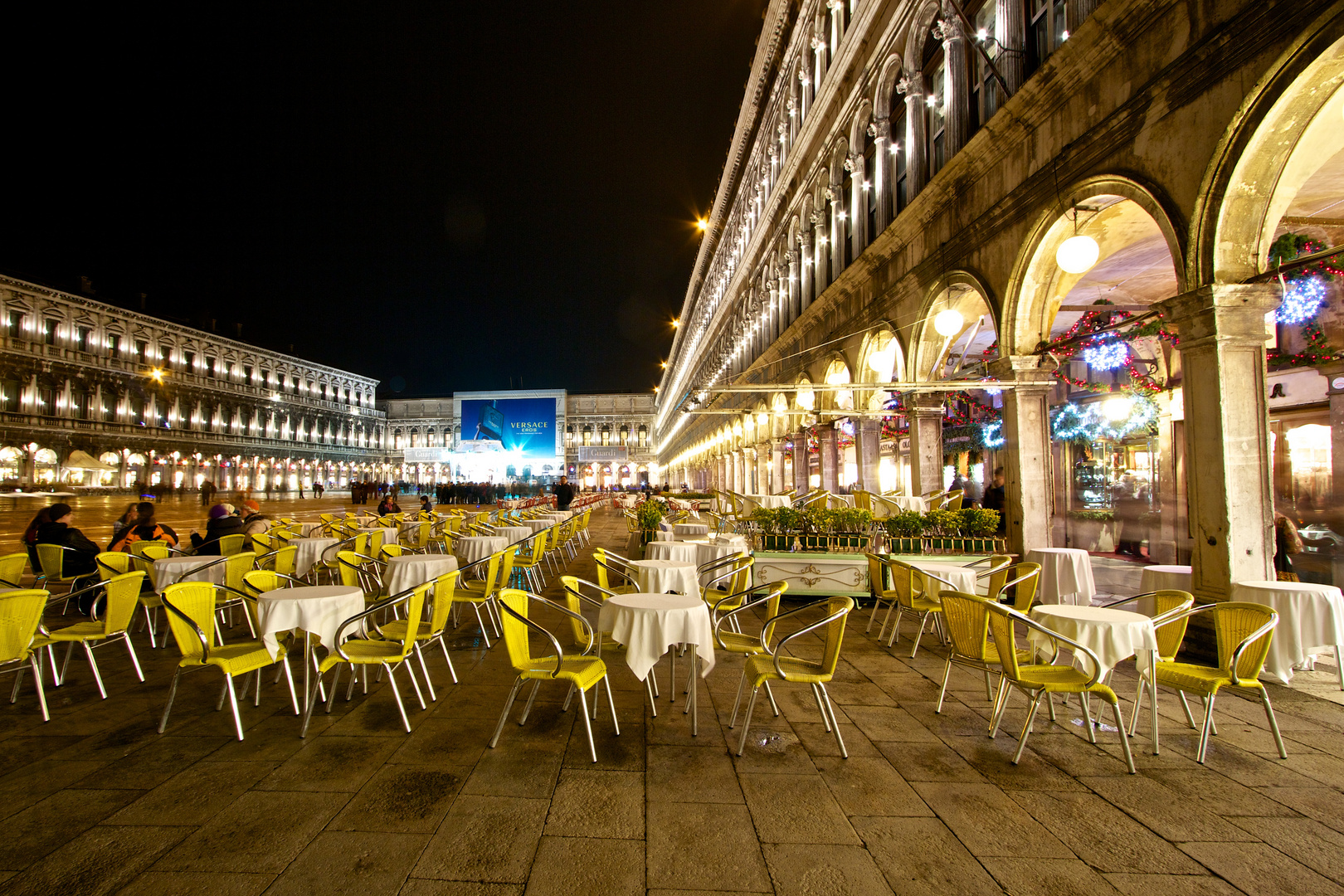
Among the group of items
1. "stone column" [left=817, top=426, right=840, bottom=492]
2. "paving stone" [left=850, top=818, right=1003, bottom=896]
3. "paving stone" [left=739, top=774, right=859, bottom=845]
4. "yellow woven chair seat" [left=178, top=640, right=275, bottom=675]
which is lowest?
"paving stone" [left=850, top=818, right=1003, bottom=896]

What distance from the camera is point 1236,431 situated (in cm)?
491

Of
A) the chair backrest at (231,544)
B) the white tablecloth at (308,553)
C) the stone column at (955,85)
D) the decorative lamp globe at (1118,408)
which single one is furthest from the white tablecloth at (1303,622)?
the chair backrest at (231,544)

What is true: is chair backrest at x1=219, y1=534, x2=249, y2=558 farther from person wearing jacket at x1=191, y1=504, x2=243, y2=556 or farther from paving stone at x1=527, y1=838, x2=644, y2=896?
paving stone at x1=527, y1=838, x2=644, y2=896

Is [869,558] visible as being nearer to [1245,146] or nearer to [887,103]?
[1245,146]

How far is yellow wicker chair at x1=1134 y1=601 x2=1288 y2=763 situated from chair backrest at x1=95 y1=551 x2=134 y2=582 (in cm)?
776

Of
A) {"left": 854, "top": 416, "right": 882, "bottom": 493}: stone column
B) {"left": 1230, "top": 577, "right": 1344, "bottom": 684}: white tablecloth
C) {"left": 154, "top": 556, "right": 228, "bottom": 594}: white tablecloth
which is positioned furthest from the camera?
{"left": 854, "top": 416, "right": 882, "bottom": 493}: stone column

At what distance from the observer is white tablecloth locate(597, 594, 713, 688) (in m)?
3.60

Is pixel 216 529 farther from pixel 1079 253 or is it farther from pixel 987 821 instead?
pixel 1079 253

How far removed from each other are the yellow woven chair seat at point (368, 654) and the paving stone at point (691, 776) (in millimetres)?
1629

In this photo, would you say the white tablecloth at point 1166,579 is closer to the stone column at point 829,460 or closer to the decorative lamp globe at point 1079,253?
the decorative lamp globe at point 1079,253

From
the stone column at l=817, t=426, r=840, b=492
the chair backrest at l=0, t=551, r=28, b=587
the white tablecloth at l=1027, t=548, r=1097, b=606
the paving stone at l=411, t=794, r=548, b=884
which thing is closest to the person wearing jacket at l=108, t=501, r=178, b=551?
the chair backrest at l=0, t=551, r=28, b=587

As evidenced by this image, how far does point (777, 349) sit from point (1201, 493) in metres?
14.3

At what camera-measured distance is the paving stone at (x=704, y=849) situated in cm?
232

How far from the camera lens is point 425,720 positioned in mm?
3879
